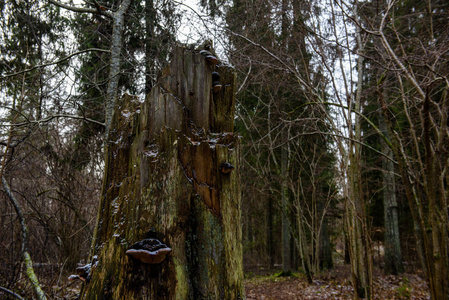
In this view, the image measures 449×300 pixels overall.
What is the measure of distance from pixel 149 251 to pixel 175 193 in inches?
14.2

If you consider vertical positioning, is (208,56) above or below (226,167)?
above

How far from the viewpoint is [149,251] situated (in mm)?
1437

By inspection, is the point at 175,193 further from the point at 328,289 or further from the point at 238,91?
the point at 328,289

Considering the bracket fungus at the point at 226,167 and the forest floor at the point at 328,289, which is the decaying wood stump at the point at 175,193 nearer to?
the bracket fungus at the point at 226,167

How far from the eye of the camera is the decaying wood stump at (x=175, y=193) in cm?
155

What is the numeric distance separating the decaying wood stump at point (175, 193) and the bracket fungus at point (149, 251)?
0.10 feet

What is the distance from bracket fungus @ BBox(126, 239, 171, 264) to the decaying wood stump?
0.10 ft

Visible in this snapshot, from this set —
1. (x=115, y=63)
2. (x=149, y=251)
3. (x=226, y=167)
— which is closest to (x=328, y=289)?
(x=226, y=167)

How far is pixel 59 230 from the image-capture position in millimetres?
6148

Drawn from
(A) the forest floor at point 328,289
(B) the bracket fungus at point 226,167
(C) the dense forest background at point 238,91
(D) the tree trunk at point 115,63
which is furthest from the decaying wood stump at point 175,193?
(A) the forest floor at point 328,289

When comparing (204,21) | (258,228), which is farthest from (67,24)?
(258,228)

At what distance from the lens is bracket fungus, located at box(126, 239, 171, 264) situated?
1.42m

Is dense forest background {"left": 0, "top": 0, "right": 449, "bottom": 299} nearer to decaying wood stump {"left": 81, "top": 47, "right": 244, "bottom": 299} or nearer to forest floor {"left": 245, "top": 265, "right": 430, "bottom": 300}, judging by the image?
forest floor {"left": 245, "top": 265, "right": 430, "bottom": 300}

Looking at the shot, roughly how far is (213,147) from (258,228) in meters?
18.5
